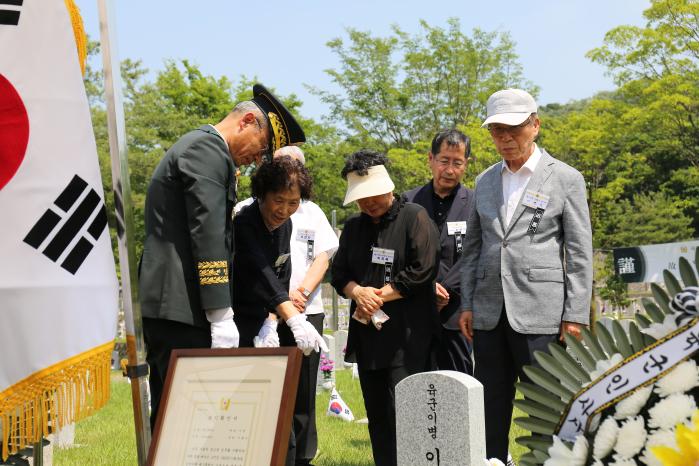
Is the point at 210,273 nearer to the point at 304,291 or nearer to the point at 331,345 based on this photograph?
the point at 304,291

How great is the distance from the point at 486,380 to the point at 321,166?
69.7ft

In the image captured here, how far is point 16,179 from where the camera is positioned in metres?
2.73

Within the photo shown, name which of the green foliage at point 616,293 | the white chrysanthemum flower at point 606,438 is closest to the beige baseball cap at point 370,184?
the white chrysanthemum flower at point 606,438

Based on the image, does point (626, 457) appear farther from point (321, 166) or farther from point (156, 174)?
point (321, 166)

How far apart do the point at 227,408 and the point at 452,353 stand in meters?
3.07

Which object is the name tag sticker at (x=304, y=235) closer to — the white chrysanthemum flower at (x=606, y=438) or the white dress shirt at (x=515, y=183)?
the white dress shirt at (x=515, y=183)

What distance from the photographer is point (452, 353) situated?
5.36 meters

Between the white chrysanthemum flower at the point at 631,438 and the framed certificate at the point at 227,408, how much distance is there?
1132mm

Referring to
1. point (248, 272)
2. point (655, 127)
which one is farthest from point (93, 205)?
point (655, 127)

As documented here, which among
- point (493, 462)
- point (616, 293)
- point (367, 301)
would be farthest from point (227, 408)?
point (616, 293)

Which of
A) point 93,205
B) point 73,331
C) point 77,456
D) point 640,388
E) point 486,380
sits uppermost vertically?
point 93,205

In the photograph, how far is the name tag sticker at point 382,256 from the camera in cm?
480

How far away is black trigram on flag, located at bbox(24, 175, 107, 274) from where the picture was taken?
2736mm

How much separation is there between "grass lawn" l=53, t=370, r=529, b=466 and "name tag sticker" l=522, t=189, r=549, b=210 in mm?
2236
